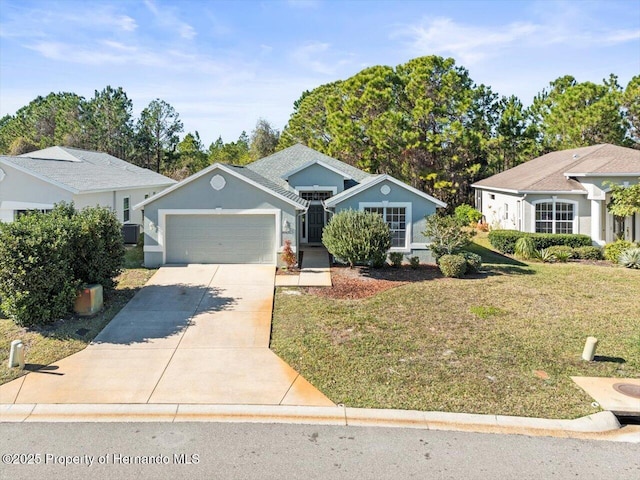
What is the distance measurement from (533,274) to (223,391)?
1309cm

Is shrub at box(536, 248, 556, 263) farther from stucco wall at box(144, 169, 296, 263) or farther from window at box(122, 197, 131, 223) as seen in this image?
window at box(122, 197, 131, 223)

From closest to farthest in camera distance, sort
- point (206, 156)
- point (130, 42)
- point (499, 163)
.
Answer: point (130, 42), point (499, 163), point (206, 156)

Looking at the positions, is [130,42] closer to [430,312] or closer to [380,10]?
[380,10]

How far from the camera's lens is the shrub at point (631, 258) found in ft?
62.7

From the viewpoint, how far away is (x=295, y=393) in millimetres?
8336

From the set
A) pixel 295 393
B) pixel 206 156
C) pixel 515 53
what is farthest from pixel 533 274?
pixel 206 156

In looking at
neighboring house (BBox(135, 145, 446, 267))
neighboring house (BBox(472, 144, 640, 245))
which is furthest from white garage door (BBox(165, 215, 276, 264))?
neighboring house (BBox(472, 144, 640, 245))

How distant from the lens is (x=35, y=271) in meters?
10.9

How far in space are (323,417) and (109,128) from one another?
171 ft

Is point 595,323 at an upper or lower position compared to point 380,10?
lower

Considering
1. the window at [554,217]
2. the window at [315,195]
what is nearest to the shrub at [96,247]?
the window at [315,195]

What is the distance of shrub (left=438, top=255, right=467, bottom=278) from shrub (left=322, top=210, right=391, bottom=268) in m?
2.08

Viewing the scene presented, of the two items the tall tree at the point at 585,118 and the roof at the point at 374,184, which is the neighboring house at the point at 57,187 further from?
the tall tree at the point at 585,118

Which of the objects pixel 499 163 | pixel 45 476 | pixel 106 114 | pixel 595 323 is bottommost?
pixel 45 476
